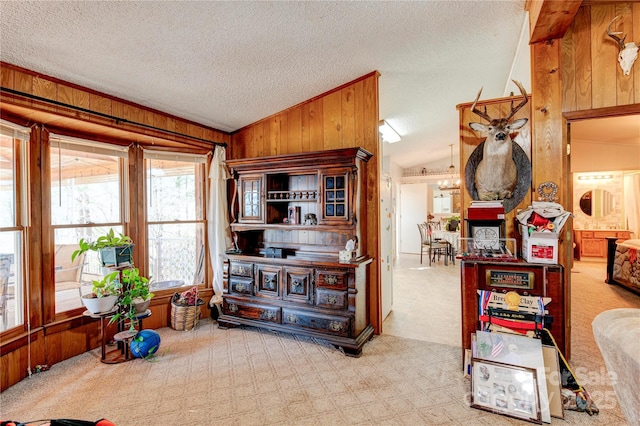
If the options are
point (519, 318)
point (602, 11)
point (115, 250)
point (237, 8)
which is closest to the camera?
point (237, 8)

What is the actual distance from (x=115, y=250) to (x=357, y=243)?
231 centimetres

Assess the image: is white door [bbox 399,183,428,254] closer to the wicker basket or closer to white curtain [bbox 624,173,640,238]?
white curtain [bbox 624,173,640,238]

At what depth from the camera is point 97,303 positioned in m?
2.68

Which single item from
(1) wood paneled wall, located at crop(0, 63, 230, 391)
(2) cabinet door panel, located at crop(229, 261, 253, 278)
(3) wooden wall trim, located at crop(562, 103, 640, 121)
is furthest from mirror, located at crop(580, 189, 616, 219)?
(1) wood paneled wall, located at crop(0, 63, 230, 391)

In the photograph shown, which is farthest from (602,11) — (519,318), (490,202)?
(519,318)

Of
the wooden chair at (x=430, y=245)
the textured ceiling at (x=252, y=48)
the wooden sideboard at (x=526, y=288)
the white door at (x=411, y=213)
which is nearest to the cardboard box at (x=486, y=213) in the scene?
the wooden sideboard at (x=526, y=288)

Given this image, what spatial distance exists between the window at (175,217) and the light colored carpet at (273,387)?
0.95 m

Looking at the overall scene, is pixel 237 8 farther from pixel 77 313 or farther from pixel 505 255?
pixel 77 313

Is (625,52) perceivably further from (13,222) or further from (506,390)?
(13,222)

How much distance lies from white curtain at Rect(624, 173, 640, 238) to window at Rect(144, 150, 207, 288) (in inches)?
348

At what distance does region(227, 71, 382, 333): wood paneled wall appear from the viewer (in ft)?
11.0

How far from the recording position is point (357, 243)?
10.3ft

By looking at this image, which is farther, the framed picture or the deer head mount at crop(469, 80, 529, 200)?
the deer head mount at crop(469, 80, 529, 200)

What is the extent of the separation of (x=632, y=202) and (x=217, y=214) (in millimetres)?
8743
